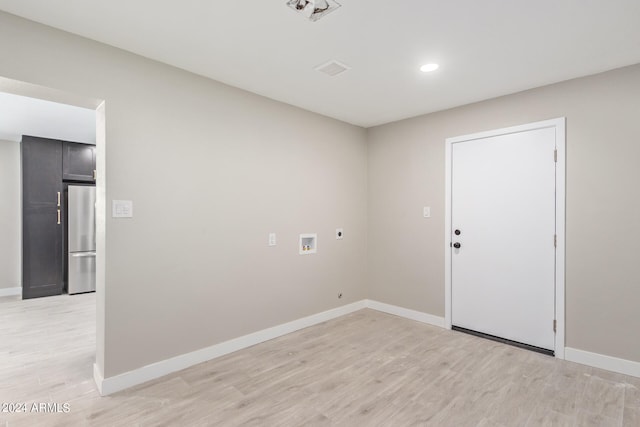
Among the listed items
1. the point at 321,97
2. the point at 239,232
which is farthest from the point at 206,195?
the point at 321,97

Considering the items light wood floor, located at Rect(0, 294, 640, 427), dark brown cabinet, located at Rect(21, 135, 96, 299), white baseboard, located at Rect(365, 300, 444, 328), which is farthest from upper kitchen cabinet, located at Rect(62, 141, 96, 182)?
white baseboard, located at Rect(365, 300, 444, 328)

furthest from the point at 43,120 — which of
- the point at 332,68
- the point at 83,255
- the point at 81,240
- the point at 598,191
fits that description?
the point at 598,191

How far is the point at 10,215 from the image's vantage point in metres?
5.14

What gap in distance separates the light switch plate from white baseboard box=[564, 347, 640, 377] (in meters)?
3.88

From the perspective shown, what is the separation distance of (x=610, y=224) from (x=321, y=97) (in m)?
2.81

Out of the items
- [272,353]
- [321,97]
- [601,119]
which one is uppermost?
A: [321,97]

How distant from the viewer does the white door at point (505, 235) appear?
9.82 ft

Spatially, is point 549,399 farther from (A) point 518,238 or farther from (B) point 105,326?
(B) point 105,326

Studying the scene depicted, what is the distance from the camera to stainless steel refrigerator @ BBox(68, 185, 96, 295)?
5.21 meters

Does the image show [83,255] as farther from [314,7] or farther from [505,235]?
[505,235]

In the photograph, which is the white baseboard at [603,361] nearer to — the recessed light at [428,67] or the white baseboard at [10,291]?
the recessed light at [428,67]

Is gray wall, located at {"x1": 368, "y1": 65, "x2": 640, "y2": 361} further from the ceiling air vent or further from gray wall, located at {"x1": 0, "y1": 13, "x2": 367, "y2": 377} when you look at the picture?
gray wall, located at {"x1": 0, "y1": 13, "x2": 367, "y2": 377}

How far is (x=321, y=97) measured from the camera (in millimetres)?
3311

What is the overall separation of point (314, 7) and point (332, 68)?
78 cm
